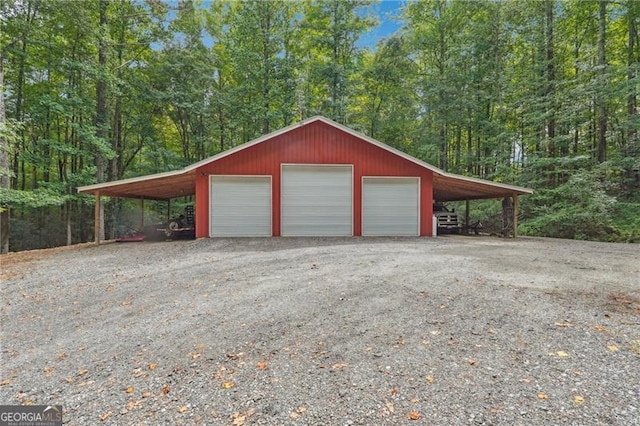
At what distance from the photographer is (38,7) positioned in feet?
38.1

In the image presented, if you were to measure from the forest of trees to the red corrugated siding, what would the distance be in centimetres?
594

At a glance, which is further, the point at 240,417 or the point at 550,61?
the point at 550,61

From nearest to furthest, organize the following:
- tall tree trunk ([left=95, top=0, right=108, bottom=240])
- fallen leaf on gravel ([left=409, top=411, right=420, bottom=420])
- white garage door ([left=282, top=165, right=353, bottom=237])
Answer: fallen leaf on gravel ([left=409, top=411, right=420, bottom=420]) < white garage door ([left=282, top=165, right=353, bottom=237]) < tall tree trunk ([left=95, top=0, right=108, bottom=240])

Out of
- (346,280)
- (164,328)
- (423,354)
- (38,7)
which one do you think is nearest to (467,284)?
(346,280)

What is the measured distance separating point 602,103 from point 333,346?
15.4 m

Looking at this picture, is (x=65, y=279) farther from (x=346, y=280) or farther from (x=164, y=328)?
(x=346, y=280)

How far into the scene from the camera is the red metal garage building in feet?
34.0

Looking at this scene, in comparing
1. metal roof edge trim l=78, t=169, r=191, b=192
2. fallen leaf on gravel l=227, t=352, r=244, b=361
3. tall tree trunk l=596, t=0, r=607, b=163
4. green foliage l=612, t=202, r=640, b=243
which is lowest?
fallen leaf on gravel l=227, t=352, r=244, b=361

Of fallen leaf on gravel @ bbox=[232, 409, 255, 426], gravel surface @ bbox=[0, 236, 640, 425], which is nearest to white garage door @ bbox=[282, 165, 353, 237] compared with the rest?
gravel surface @ bbox=[0, 236, 640, 425]

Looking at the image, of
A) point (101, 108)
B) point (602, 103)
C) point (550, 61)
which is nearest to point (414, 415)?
point (602, 103)

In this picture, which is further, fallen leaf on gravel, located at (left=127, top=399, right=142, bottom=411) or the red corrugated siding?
the red corrugated siding

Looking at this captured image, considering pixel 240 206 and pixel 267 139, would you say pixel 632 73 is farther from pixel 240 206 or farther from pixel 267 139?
pixel 240 206

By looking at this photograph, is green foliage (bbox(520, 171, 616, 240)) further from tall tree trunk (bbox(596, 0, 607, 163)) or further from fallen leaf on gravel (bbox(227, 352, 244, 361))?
fallen leaf on gravel (bbox(227, 352, 244, 361))

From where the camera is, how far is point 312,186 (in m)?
10.8
